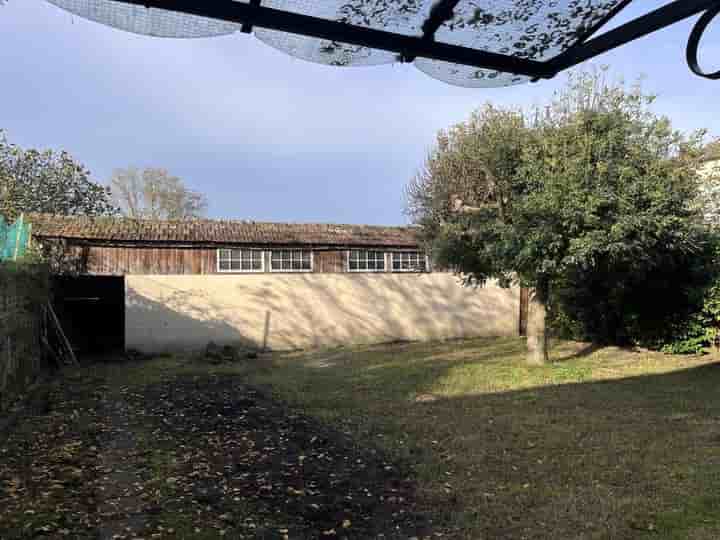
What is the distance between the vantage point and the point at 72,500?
4070mm

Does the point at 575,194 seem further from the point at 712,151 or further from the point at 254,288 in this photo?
the point at 254,288

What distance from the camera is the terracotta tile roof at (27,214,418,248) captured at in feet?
46.1

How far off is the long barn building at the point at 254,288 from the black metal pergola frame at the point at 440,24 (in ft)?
43.5

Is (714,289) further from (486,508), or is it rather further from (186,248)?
(186,248)

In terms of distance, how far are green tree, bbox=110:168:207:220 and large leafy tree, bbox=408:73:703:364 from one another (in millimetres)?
28283

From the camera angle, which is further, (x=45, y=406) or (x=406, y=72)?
(x=45, y=406)

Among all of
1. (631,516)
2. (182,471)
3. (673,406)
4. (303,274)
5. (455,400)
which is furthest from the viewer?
(303,274)

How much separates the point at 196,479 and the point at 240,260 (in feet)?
36.4

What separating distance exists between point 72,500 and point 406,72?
13.3 feet

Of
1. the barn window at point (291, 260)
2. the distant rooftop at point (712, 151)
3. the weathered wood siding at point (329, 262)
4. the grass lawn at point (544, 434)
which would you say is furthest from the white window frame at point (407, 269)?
the distant rooftop at point (712, 151)

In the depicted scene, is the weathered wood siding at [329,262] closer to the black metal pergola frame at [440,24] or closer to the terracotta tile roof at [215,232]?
the terracotta tile roof at [215,232]

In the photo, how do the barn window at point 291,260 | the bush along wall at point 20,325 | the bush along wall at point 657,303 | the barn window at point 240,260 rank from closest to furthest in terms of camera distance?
the bush along wall at point 20,325
the bush along wall at point 657,303
the barn window at point 240,260
the barn window at point 291,260

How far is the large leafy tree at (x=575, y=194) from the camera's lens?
337 inches

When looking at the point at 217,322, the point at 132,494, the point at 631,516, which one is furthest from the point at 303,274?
the point at 631,516
